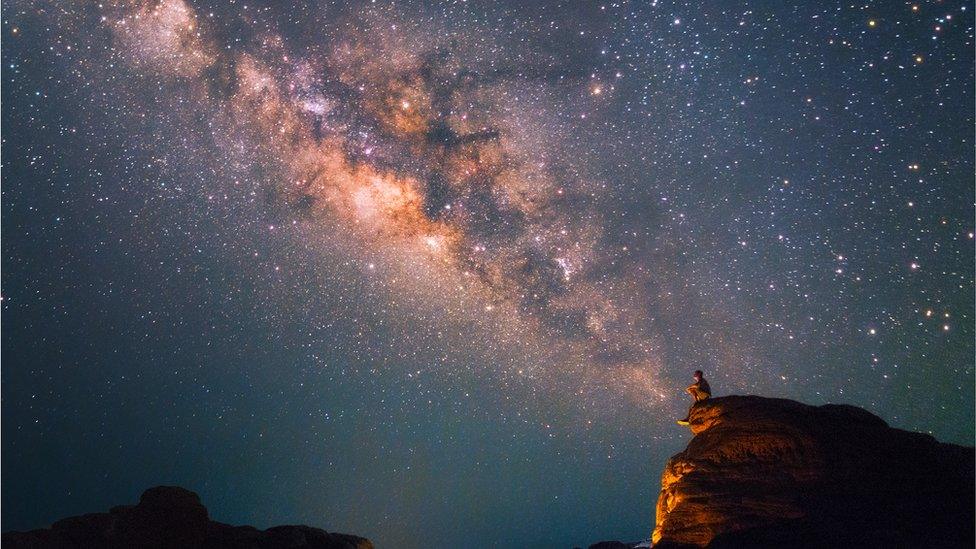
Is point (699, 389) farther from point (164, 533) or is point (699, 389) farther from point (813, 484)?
point (164, 533)

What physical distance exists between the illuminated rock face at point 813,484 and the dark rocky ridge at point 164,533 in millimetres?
10812

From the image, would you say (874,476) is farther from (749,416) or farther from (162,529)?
(162,529)

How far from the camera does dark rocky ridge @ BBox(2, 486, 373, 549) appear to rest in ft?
45.3

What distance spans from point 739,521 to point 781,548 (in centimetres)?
140

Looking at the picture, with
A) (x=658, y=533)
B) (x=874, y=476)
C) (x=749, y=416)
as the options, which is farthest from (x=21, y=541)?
(x=874, y=476)

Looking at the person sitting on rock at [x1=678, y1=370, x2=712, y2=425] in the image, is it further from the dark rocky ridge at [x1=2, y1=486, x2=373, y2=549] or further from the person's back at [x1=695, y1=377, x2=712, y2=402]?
the dark rocky ridge at [x1=2, y1=486, x2=373, y2=549]

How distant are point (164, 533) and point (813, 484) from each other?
19.4m

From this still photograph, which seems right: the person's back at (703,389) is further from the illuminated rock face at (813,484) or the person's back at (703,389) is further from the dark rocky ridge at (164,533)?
the dark rocky ridge at (164,533)

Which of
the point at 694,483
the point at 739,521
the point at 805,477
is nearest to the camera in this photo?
the point at 739,521

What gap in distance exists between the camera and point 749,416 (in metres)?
14.1

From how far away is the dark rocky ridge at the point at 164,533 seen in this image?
45.3 feet

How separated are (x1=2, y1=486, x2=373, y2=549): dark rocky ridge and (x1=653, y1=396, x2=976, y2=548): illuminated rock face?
1081 cm

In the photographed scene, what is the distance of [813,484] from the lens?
39.7ft

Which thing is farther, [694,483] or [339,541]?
[339,541]
